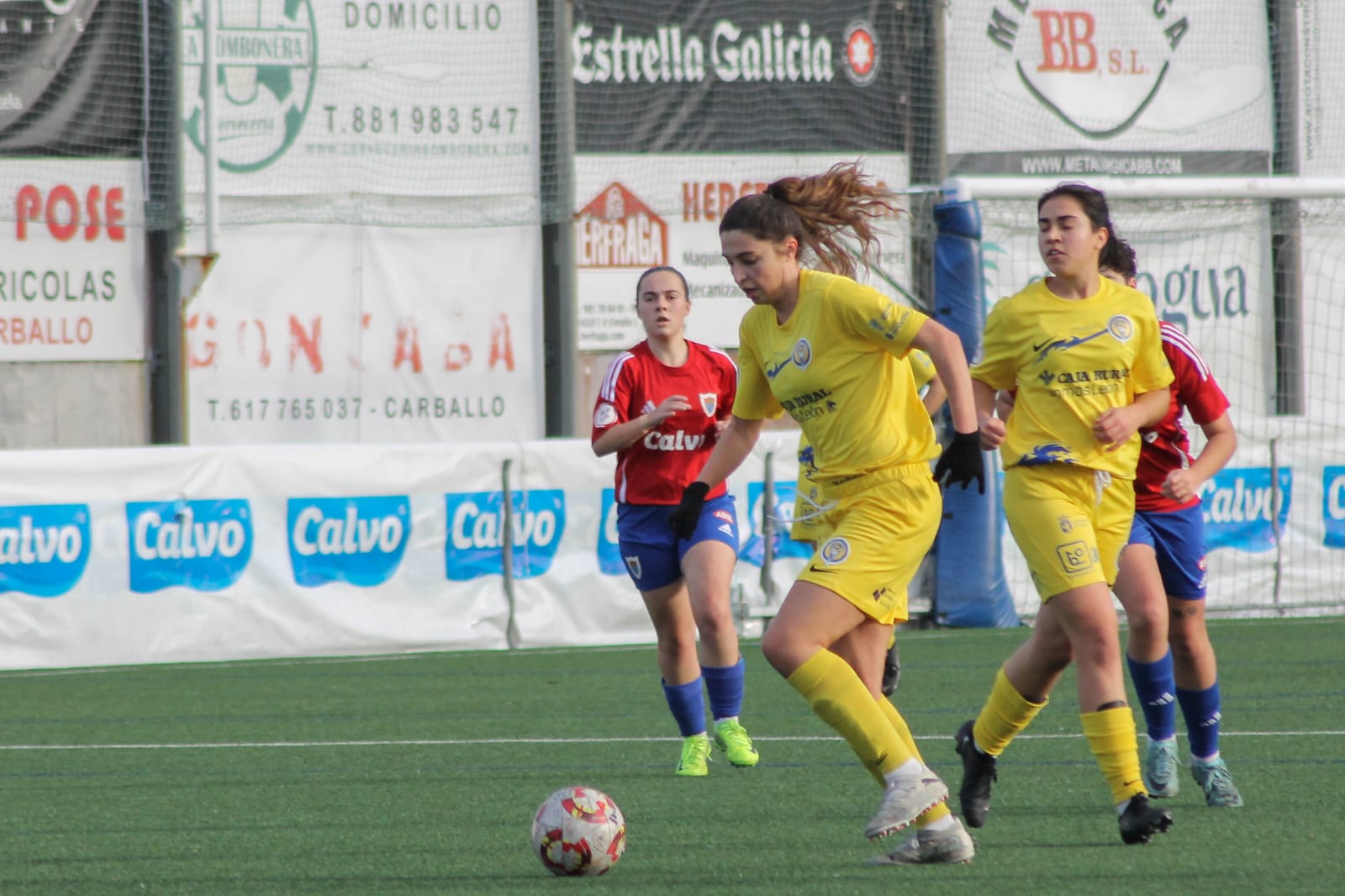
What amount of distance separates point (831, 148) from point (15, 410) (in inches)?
320

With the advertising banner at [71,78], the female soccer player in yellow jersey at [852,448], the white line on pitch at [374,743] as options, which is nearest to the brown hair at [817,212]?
the female soccer player in yellow jersey at [852,448]

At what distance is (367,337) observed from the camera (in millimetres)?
18734

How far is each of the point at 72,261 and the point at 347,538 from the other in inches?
228

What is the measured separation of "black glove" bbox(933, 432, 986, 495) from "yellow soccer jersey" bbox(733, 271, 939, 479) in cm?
25

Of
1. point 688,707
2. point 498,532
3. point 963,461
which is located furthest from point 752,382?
point 498,532

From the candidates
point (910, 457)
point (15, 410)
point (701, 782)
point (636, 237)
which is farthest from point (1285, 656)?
point (15, 410)

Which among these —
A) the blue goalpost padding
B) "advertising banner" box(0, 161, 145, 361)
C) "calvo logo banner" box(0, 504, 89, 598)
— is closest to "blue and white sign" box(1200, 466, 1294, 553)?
the blue goalpost padding

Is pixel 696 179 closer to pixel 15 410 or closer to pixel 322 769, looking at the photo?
pixel 15 410

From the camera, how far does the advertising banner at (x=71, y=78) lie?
17.2 metres

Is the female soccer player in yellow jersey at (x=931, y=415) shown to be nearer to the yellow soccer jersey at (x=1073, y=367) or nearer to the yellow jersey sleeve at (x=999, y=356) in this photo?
the yellow jersey sleeve at (x=999, y=356)

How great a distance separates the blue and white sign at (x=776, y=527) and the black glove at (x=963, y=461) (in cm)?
898

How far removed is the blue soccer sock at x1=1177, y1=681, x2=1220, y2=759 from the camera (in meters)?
6.45

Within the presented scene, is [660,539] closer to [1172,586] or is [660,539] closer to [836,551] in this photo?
[1172,586]

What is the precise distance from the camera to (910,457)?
562cm
